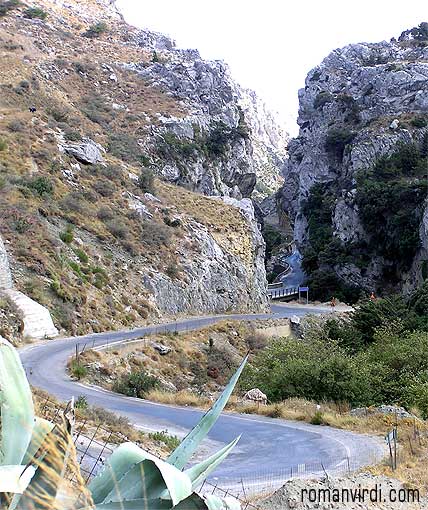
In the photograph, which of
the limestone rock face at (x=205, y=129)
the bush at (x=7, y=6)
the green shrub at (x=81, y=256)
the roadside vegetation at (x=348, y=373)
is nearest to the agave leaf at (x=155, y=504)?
the roadside vegetation at (x=348, y=373)

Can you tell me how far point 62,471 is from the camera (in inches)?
64.9

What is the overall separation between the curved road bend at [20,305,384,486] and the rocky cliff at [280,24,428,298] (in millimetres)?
43597

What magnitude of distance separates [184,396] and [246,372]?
17.7 ft

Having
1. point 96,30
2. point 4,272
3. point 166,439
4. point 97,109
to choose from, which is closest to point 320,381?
point 166,439

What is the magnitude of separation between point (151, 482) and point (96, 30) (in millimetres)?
87735

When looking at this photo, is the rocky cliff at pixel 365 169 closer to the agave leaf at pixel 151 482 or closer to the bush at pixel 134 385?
the bush at pixel 134 385

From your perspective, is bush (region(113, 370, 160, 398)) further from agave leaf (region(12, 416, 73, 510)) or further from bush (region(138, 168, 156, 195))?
bush (region(138, 168, 156, 195))

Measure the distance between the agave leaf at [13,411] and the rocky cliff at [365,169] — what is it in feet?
179

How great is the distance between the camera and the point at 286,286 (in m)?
69.6

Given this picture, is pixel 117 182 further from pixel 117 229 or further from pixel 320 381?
pixel 320 381

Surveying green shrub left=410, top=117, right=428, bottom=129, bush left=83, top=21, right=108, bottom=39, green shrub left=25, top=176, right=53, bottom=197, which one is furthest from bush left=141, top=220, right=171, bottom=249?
bush left=83, top=21, right=108, bottom=39

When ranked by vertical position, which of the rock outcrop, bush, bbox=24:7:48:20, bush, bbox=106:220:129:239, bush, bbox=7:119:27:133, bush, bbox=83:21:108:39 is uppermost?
bush, bbox=83:21:108:39

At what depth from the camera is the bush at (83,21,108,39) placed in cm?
8006

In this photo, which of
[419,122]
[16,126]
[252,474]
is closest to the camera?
[252,474]
